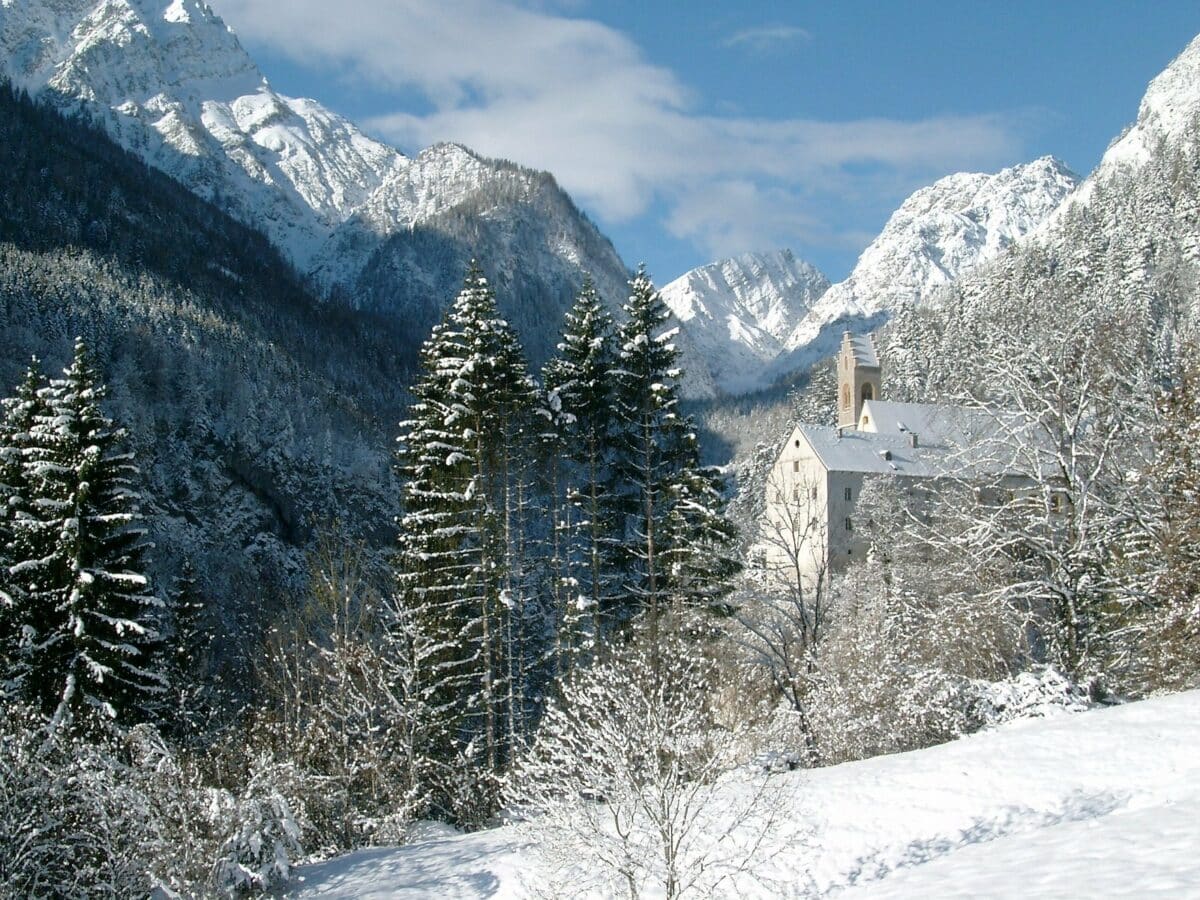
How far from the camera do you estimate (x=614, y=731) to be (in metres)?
10.6

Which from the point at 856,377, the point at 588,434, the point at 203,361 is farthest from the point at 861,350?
the point at 203,361

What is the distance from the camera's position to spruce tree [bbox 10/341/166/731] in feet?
63.1

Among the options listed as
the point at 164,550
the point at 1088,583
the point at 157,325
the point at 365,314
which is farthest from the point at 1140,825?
the point at 365,314

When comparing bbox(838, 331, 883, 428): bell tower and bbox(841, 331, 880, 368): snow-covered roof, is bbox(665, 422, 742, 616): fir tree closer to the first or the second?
bbox(838, 331, 883, 428): bell tower

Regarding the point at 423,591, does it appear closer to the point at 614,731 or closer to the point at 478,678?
the point at 478,678

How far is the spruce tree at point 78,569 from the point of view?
19.2 metres

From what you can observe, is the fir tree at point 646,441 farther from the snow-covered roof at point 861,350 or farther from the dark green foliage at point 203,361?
the snow-covered roof at point 861,350

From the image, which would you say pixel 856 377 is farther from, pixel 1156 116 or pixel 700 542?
pixel 1156 116

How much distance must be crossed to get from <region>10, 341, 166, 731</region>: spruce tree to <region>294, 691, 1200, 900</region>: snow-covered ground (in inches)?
314

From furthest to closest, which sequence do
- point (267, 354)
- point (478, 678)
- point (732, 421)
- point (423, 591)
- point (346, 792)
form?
point (732, 421)
point (267, 354)
point (478, 678)
point (423, 591)
point (346, 792)

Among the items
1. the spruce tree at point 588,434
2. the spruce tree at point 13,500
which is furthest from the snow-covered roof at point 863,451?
the spruce tree at point 13,500

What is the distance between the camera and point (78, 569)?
63.6 ft

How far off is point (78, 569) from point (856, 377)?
6007cm

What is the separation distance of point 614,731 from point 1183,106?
574ft
